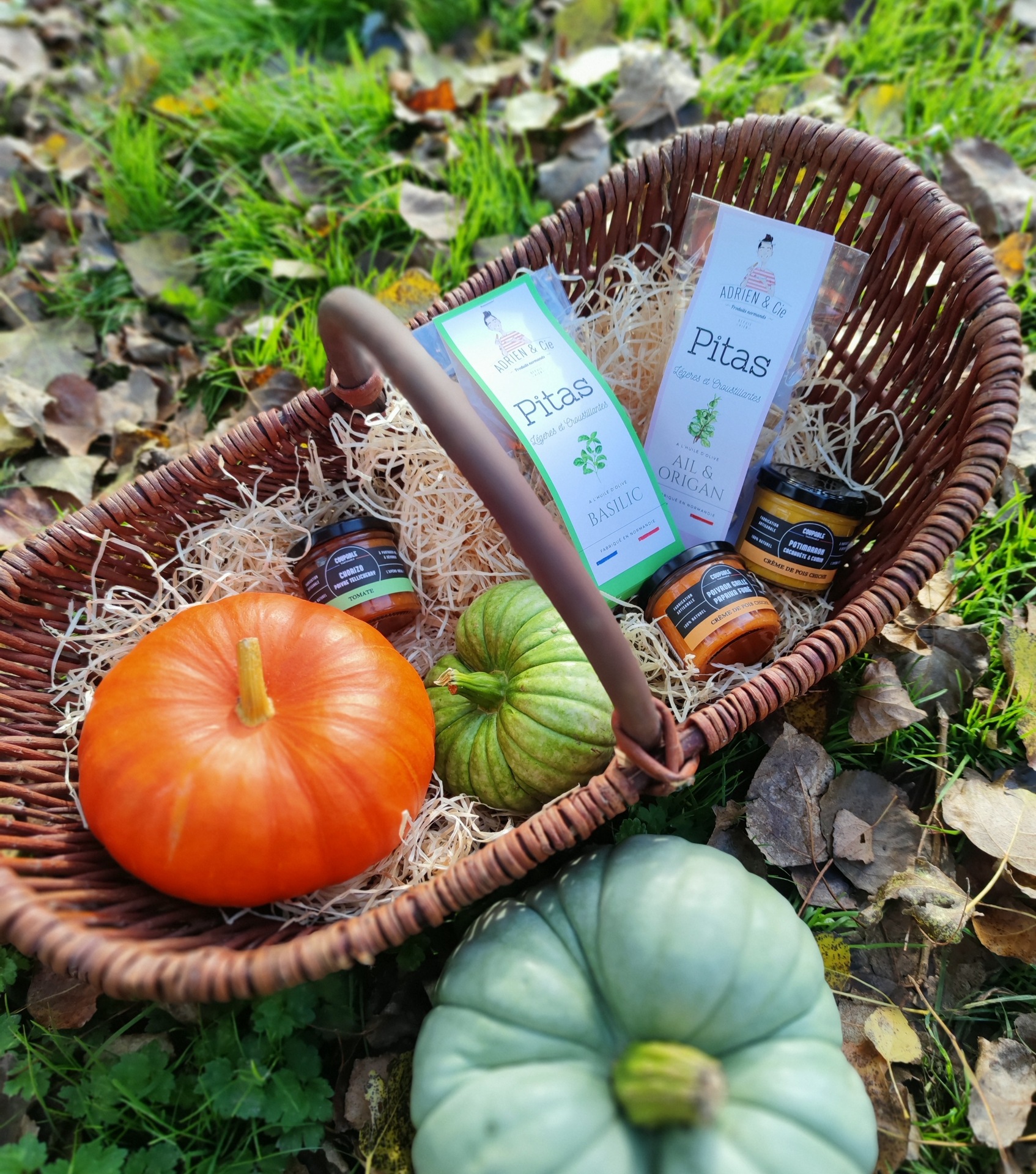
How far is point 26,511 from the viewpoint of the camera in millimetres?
2277

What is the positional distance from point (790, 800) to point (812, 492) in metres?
0.64

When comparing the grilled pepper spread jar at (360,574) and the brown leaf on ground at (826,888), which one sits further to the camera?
the grilled pepper spread jar at (360,574)

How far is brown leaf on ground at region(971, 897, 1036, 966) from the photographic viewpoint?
5.18 ft

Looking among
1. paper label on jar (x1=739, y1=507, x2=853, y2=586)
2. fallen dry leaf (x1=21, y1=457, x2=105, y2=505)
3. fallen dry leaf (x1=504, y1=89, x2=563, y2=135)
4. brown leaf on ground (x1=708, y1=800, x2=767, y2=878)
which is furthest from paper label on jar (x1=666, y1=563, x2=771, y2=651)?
fallen dry leaf (x1=504, y1=89, x2=563, y2=135)

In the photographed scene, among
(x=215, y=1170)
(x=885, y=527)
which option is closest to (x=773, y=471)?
(x=885, y=527)

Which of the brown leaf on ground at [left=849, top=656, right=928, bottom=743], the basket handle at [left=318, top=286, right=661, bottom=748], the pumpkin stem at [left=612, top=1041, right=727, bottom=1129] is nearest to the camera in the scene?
the pumpkin stem at [left=612, top=1041, right=727, bottom=1129]

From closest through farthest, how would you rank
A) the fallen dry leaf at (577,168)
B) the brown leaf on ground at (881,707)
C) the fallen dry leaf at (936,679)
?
the brown leaf on ground at (881,707), the fallen dry leaf at (936,679), the fallen dry leaf at (577,168)

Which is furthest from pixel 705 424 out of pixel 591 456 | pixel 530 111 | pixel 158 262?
pixel 158 262

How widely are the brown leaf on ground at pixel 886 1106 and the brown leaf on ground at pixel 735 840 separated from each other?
34cm

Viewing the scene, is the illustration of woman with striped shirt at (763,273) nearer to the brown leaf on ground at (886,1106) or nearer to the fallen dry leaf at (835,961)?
the fallen dry leaf at (835,961)

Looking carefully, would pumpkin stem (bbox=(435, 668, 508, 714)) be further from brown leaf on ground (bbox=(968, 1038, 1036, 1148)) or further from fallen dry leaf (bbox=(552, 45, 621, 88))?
fallen dry leaf (bbox=(552, 45, 621, 88))

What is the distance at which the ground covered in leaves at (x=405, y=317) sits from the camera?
148 cm

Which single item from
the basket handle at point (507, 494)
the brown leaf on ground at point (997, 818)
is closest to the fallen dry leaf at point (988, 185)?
the brown leaf on ground at point (997, 818)

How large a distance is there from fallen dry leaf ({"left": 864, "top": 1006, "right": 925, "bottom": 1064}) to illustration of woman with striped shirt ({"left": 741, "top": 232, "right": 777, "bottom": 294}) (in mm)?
1455
